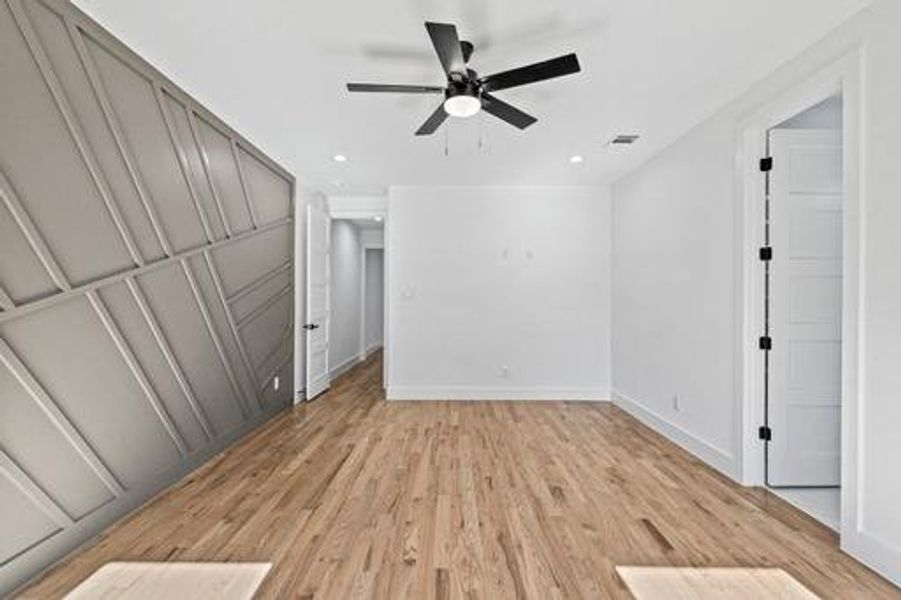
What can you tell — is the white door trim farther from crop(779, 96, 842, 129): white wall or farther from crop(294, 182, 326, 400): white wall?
crop(294, 182, 326, 400): white wall

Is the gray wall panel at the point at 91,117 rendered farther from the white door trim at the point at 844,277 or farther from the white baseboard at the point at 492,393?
the white door trim at the point at 844,277

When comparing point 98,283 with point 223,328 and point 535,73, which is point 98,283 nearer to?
point 223,328

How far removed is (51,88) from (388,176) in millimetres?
3024

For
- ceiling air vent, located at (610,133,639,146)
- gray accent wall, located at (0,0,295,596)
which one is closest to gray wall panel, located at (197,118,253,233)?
gray accent wall, located at (0,0,295,596)

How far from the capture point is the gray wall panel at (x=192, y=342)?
2.59 m

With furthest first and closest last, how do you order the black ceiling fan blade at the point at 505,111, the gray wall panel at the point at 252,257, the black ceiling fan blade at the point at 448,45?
the gray wall panel at the point at 252,257 < the black ceiling fan blade at the point at 505,111 < the black ceiling fan blade at the point at 448,45

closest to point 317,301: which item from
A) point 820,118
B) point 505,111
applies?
point 505,111

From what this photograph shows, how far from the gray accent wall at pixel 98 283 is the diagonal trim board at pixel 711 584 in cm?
259

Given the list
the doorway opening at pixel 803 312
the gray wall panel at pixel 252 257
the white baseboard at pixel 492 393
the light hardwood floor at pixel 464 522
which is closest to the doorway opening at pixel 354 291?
the gray wall panel at pixel 252 257

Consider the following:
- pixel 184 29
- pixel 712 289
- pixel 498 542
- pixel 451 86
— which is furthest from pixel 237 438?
pixel 712 289

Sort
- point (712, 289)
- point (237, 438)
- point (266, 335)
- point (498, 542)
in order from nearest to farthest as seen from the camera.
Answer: point (498, 542)
point (712, 289)
point (237, 438)
point (266, 335)

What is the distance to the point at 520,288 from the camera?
5152 mm

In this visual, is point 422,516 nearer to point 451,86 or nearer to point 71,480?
point 71,480

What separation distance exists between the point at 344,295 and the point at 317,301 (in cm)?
210
